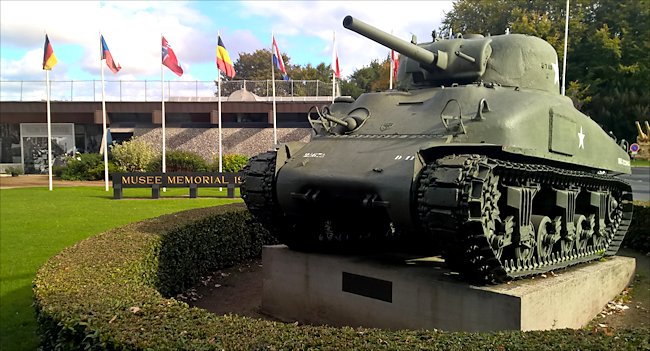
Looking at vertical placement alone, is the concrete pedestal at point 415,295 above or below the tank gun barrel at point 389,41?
below

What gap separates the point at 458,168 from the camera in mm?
5512

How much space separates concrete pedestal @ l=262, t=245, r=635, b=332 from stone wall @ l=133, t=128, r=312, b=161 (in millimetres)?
26696

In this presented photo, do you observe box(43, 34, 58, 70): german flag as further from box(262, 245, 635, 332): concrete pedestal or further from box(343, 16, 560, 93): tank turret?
box(343, 16, 560, 93): tank turret

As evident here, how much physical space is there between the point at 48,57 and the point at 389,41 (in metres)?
20.8

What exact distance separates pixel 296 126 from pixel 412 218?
29662 mm

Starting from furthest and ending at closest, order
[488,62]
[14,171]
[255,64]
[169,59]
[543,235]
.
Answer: [255,64] → [14,171] → [169,59] → [488,62] → [543,235]

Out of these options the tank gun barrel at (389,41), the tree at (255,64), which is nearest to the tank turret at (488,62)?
the tank gun barrel at (389,41)

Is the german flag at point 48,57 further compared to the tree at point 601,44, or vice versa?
the tree at point 601,44

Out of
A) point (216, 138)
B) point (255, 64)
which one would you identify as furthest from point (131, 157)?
point (255, 64)

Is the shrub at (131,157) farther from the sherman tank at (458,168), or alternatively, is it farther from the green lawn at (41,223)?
the sherman tank at (458,168)

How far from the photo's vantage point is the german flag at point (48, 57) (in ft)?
77.0

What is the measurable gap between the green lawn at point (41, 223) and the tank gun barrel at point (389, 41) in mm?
5082

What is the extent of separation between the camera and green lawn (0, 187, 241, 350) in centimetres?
730

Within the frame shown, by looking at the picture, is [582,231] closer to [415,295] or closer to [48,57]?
[415,295]
